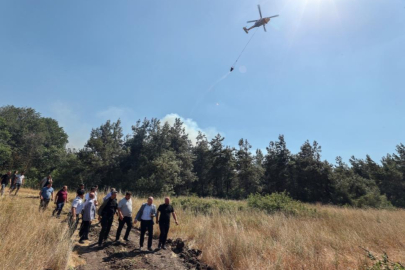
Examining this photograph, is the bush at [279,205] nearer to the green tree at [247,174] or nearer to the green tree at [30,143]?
the green tree at [247,174]

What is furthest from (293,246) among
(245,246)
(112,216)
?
(112,216)

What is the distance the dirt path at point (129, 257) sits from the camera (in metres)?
5.60

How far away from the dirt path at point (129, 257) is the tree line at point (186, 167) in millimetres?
21820

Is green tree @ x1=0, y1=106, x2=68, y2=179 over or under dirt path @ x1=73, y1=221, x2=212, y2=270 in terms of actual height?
over

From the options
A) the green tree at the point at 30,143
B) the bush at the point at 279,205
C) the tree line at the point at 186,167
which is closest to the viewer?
the bush at the point at 279,205

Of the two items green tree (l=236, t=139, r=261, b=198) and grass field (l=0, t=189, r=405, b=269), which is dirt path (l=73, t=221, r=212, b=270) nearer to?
grass field (l=0, t=189, r=405, b=269)

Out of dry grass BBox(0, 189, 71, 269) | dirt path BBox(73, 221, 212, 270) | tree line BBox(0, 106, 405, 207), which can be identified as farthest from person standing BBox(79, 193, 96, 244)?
tree line BBox(0, 106, 405, 207)

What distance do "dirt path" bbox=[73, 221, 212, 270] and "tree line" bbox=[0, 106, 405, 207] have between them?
21.8m

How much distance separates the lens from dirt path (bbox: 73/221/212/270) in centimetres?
560

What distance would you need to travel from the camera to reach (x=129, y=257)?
622 centimetres

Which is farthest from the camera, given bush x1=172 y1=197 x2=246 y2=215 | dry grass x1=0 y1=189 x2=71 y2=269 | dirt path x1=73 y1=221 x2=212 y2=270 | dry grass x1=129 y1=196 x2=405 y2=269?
bush x1=172 y1=197 x2=246 y2=215

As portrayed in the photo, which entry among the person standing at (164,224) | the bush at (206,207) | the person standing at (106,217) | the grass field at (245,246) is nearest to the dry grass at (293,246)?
Answer: the grass field at (245,246)

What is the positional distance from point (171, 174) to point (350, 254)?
87.6 ft

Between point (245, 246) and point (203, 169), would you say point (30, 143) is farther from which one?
point (245, 246)
